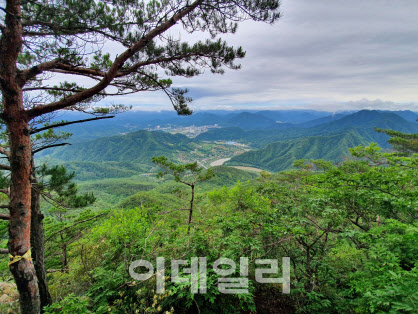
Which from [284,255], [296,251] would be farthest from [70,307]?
[296,251]

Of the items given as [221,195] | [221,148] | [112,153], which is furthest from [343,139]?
[112,153]

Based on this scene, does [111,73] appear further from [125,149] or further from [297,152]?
[125,149]

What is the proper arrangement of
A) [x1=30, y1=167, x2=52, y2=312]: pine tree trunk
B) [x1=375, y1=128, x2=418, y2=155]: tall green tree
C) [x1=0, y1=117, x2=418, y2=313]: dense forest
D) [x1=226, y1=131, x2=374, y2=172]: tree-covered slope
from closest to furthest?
[x1=0, y1=117, x2=418, y2=313]: dense forest
[x1=30, y1=167, x2=52, y2=312]: pine tree trunk
[x1=375, y1=128, x2=418, y2=155]: tall green tree
[x1=226, y1=131, x2=374, y2=172]: tree-covered slope

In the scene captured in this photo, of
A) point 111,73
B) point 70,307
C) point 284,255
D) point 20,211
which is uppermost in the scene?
point 111,73

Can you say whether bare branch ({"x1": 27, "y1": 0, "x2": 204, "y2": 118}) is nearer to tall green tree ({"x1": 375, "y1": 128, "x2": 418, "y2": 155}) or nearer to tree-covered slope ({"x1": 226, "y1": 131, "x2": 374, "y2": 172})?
tall green tree ({"x1": 375, "y1": 128, "x2": 418, "y2": 155})

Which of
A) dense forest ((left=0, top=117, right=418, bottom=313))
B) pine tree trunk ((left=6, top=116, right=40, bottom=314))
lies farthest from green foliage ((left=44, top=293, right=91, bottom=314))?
pine tree trunk ((left=6, top=116, right=40, bottom=314))

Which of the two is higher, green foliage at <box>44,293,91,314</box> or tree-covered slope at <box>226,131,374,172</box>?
green foliage at <box>44,293,91,314</box>

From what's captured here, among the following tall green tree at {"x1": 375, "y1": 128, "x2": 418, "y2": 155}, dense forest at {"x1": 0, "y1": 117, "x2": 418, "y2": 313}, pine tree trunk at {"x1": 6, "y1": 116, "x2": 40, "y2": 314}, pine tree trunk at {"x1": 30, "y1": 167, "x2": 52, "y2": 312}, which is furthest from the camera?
tall green tree at {"x1": 375, "y1": 128, "x2": 418, "y2": 155}

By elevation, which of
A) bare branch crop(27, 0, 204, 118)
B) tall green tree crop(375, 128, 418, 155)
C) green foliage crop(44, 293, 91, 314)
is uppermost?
bare branch crop(27, 0, 204, 118)
